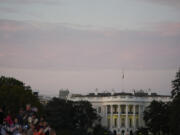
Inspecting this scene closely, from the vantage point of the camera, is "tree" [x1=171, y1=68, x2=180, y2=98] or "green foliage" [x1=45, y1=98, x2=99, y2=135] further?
"green foliage" [x1=45, y1=98, x2=99, y2=135]

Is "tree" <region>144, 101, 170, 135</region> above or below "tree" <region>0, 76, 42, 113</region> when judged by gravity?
below

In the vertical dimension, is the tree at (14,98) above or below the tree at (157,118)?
above

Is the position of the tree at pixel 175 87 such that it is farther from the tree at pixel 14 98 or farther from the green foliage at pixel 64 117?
the green foliage at pixel 64 117

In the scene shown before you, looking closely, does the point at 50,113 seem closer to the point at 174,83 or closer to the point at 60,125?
the point at 60,125

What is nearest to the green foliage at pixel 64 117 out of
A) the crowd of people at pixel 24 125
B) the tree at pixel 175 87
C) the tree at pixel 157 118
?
the tree at pixel 157 118

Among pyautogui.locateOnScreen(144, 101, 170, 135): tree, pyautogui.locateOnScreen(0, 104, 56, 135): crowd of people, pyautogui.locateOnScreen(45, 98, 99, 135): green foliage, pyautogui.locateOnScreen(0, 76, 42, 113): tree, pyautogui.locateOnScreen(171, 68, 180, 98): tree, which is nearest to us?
pyautogui.locateOnScreen(0, 104, 56, 135): crowd of people

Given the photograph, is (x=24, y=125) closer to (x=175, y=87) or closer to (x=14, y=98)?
(x=14, y=98)

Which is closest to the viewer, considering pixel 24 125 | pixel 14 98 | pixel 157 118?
pixel 24 125

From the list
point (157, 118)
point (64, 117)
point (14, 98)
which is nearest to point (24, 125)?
point (14, 98)

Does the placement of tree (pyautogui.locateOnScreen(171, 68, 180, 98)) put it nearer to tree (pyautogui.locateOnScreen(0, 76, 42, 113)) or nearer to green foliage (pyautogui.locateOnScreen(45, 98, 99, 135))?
tree (pyautogui.locateOnScreen(0, 76, 42, 113))

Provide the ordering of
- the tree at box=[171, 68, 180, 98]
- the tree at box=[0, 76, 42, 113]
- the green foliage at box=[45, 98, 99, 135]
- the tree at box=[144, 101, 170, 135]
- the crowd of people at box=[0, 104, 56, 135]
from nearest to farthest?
the crowd of people at box=[0, 104, 56, 135], the tree at box=[0, 76, 42, 113], the tree at box=[171, 68, 180, 98], the tree at box=[144, 101, 170, 135], the green foliage at box=[45, 98, 99, 135]

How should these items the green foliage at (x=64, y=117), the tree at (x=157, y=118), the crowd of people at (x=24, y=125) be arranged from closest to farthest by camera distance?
the crowd of people at (x=24, y=125), the tree at (x=157, y=118), the green foliage at (x=64, y=117)

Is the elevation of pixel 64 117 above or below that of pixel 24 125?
above

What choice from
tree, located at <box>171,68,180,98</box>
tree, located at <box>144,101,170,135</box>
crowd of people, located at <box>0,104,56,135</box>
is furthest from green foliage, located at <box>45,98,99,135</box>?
crowd of people, located at <box>0,104,56,135</box>
